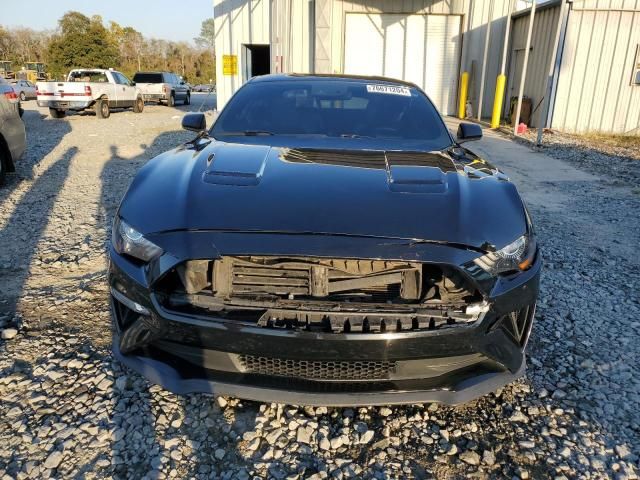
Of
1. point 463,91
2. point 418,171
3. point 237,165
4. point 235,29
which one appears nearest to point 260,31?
point 235,29

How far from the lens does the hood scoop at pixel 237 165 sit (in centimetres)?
232

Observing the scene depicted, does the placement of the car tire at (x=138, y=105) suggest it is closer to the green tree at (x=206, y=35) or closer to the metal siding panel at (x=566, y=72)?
the metal siding panel at (x=566, y=72)

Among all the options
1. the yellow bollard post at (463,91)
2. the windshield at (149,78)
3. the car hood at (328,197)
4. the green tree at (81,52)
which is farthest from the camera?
the green tree at (81,52)

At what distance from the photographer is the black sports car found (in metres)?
1.90

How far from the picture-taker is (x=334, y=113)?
11.2 feet

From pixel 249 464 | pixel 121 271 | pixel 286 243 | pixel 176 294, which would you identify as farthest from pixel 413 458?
pixel 121 271

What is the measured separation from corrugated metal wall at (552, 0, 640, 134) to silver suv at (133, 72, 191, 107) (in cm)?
1653

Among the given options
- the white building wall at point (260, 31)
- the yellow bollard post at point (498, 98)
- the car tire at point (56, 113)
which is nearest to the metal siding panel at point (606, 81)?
the yellow bollard post at point (498, 98)

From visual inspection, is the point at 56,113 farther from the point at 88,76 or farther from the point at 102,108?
the point at 88,76

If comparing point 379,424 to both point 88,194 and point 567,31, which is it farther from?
point 567,31

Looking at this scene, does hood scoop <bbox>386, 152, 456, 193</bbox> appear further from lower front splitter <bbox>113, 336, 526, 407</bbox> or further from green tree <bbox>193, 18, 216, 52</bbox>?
green tree <bbox>193, 18, 216, 52</bbox>

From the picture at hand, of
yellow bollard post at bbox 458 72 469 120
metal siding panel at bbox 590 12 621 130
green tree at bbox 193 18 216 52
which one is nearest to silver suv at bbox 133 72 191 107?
yellow bollard post at bbox 458 72 469 120

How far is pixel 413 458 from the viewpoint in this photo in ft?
6.77

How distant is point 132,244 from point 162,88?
870 inches
